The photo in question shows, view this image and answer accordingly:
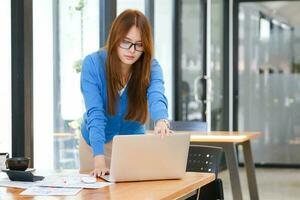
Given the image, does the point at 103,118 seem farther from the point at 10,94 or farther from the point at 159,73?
the point at 10,94

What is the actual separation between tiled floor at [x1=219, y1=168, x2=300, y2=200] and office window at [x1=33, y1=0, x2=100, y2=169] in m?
2.36

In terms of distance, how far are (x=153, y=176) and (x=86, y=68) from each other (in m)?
0.56

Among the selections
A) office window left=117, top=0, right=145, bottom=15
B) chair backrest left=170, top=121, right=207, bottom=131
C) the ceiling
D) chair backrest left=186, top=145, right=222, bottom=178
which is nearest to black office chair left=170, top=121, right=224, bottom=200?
chair backrest left=186, top=145, right=222, bottom=178

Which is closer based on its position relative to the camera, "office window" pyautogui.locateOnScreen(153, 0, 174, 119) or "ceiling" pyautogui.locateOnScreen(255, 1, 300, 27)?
"office window" pyautogui.locateOnScreen(153, 0, 174, 119)

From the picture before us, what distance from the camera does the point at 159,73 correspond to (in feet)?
9.62

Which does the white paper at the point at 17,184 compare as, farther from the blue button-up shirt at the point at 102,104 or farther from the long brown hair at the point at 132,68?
the long brown hair at the point at 132,68

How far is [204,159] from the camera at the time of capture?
3.42 m

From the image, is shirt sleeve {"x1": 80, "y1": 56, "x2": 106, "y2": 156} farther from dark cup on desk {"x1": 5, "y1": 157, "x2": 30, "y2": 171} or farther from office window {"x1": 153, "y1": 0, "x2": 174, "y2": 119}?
office window {"x1": 153, "y1": 0, "x2": 174, "y2": 119}

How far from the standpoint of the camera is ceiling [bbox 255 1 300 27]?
9594mm

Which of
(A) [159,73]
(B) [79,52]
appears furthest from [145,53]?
(B) [79,52]

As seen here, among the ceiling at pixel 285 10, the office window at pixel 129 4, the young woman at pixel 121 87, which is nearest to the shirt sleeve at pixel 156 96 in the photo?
the young woman at pixel 121 87

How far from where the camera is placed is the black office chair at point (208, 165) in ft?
11.0

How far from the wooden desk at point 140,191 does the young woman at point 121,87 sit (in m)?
0.25

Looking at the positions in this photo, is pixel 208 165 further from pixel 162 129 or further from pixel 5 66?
pixel 5 66
